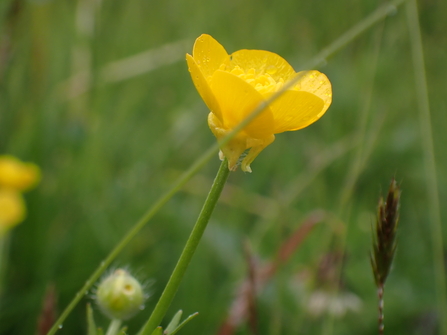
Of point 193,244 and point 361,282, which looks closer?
point 193,244

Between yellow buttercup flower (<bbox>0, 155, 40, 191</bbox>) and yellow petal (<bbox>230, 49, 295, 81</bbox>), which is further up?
yellow buttercup flower (<bbox>0, 155, 40, 191</bbox>)

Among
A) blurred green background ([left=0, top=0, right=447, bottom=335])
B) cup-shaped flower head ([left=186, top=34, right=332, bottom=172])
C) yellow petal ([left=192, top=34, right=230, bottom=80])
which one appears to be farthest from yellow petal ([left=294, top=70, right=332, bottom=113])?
blurred green background ([left=0, top=0, right=447, bottom=335])

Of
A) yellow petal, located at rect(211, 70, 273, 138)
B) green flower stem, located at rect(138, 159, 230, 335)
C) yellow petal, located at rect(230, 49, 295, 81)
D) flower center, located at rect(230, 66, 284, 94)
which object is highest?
yellow petal, located at rect(230, 49, 295, 81)

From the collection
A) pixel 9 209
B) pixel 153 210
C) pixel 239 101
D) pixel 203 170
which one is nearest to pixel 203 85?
pixel 239 101

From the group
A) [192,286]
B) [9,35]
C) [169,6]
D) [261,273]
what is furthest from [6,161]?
[169,6]

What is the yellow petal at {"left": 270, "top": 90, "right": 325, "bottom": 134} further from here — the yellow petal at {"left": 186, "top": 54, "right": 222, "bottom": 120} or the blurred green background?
the blurred green background

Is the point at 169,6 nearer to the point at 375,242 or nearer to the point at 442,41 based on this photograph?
the point at 442,41

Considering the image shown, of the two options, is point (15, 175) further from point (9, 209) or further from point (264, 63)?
point (264, 63)
